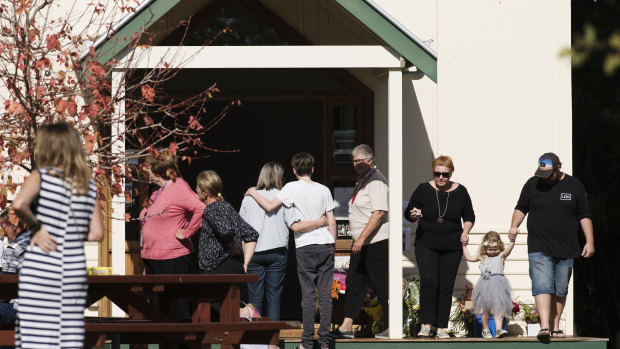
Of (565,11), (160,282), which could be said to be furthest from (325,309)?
(565,11)

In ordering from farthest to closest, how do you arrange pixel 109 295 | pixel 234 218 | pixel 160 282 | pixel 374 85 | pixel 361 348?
1. pixel 374 85
2. pixel 361 348
3. pixel 234 218
4. pixel 109 295
5. pixel 160 282

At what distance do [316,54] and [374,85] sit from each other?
5.45 feet

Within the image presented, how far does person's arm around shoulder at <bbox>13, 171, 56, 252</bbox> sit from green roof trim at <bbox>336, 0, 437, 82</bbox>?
185 inches

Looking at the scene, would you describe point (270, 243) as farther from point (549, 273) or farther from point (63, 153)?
point (63, 153)

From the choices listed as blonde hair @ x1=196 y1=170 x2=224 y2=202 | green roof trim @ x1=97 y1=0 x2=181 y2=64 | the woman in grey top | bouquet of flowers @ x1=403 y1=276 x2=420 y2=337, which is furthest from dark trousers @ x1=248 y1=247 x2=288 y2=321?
green roof trim @ x1=97 y1=0 x2=181 y2=64

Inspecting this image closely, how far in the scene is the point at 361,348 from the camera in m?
9.97

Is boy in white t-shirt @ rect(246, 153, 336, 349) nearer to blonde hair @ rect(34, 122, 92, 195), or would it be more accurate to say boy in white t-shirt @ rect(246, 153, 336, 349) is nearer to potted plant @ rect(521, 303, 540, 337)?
potted plant @ rect(521, 303, 540, 337)

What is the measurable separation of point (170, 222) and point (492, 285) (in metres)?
3.35

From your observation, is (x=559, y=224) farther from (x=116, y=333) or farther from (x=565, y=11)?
(x=116, y=333)

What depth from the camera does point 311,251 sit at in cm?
959

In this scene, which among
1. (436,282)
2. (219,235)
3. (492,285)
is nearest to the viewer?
(219,235)

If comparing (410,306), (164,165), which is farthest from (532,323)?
(164,165)

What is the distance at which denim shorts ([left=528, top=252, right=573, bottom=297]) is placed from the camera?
998 centimetres

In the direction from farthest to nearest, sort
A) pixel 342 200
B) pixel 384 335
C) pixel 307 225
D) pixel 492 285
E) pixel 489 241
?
pixel 342 200 → pixel 489 241 → pixel 492 285 → pixel 384 335 → pixel 307 225
